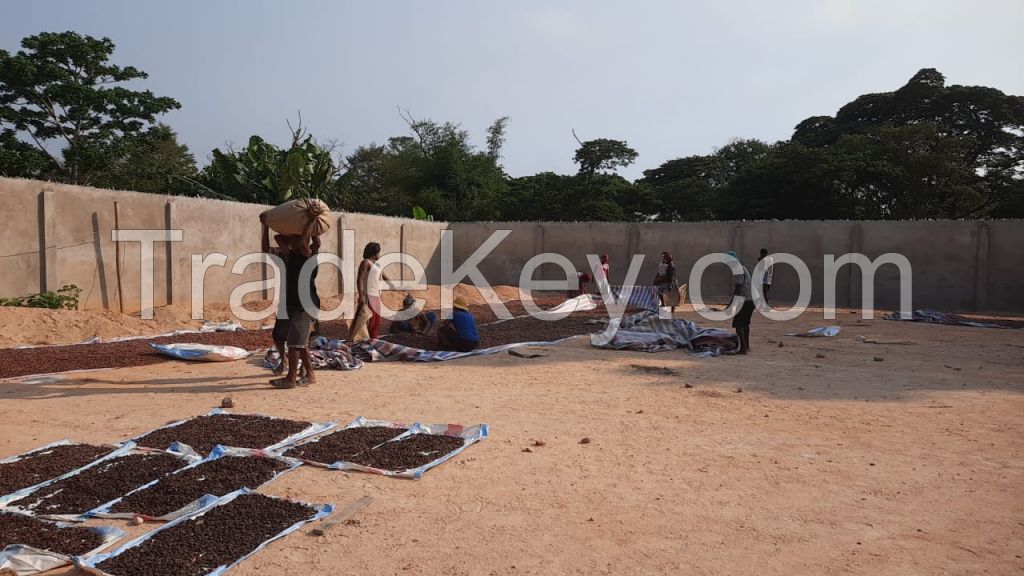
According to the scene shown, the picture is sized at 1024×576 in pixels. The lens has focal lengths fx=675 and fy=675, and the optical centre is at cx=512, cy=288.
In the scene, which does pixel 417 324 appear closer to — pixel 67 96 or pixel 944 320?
pixel 944 320

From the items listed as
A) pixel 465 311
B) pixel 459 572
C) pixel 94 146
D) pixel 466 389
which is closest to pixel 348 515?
pixel 459 572

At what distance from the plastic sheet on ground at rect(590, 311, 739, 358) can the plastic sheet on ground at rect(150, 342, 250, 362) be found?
497 centimetres

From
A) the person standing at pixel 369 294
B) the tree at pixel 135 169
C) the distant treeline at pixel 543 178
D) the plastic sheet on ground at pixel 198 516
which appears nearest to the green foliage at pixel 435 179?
the distant treeline at pixel 543 178

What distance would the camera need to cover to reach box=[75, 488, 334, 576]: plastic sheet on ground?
2.86 metres

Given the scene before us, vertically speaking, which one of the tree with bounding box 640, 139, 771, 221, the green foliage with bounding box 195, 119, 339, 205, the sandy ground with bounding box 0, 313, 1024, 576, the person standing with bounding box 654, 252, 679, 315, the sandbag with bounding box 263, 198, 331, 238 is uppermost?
the tree with bounding box 640, 139, 771, 221

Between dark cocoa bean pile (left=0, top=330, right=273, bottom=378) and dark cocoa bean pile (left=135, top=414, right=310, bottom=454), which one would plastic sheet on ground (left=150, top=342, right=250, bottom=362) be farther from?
dark cocoa bean pile (left=135, top=414, right=310, bottom=454)

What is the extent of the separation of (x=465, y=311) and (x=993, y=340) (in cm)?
923

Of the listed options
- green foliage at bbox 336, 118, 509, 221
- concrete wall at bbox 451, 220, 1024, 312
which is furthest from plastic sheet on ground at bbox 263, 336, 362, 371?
green foliage at bbox 336, 118, 509, 221

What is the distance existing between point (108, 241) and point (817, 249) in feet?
59.0

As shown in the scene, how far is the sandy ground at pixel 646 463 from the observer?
3.18 meters

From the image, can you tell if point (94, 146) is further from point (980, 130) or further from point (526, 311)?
point (980, 130)

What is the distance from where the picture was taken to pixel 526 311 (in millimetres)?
15438

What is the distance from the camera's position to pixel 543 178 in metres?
41.5

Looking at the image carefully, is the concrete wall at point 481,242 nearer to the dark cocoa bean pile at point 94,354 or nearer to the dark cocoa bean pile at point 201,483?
the dark cocoa bean pile at point 94,354
